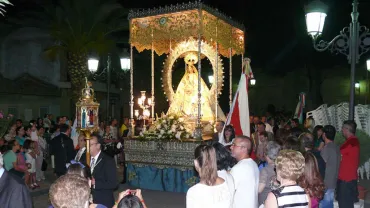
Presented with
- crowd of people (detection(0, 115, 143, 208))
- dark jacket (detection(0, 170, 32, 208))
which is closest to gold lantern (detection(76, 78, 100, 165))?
crowd of people (detection(0, 115, 143, 208))

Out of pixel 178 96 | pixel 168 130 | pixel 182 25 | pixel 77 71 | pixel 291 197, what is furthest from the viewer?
pixel 77 71

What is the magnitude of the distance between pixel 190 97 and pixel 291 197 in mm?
9800

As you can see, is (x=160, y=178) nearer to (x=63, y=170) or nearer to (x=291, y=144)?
(x=63, y=170)

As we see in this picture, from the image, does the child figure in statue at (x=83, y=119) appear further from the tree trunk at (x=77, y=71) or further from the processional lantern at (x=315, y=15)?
the tree trunk at (x=77, y=71)

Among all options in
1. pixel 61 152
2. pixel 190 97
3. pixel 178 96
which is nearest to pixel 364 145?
pixel 190 97

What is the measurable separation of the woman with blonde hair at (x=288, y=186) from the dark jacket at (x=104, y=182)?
2.66 metres

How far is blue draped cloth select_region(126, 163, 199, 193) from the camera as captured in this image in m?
10.6

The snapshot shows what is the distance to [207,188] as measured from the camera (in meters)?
3.76

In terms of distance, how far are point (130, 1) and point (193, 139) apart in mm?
18520

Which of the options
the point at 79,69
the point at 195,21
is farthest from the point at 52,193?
the point at 79,69

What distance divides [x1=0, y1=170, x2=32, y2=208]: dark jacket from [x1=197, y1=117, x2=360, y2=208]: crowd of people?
5.91 feet

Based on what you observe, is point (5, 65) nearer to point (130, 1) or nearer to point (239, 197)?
point (130, 1)

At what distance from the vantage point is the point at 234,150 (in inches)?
196

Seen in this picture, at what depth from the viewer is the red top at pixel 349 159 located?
7008mm
